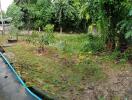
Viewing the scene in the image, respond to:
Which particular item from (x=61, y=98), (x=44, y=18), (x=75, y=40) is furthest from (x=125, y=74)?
(x=44, y=18)

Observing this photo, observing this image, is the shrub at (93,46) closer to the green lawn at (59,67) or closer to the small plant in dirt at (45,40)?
the green lawn at (59,67)

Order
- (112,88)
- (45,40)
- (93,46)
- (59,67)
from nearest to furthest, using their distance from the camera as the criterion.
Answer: (112,88)
(59,67)
(93,46)
(45,40)

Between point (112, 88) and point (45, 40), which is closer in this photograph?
point (112, 88)

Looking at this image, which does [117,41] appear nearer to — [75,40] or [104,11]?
[104,11]

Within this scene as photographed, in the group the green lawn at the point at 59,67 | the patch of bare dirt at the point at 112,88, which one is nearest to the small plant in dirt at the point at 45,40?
the green lawn at the point at 59,67

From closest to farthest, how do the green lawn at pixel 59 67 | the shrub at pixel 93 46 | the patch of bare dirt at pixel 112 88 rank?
the patch of bare dirt at pixel 112 88 < the green lawn at pixel 59 67 < the shrub at pixel 93 46

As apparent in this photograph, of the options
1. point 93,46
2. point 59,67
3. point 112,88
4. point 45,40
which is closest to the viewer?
point 112,88

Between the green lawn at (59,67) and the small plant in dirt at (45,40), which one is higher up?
the small plant in dirt at (45,40)

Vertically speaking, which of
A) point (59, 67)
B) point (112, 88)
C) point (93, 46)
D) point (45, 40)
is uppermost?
point (45, 40)

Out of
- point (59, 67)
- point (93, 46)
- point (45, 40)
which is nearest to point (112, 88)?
point (59, 67)

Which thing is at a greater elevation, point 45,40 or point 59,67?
point 45,40

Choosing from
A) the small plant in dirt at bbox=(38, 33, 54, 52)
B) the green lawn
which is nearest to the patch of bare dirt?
the green lawn

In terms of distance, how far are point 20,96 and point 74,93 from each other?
1118 millimetres

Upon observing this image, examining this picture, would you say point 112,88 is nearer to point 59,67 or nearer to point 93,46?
point 59,67
